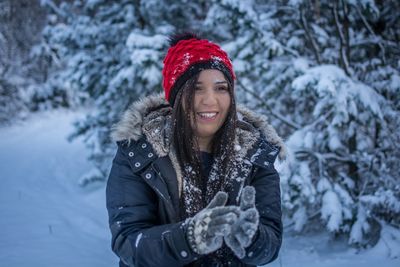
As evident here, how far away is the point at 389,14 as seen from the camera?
5.05m

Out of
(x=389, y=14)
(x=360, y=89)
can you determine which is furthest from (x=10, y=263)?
(x=389, y=14)

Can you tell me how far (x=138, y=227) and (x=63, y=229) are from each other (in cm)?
409

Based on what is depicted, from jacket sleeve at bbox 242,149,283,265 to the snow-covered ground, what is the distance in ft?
6.58

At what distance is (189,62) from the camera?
198cm

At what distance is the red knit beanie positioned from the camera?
197cm

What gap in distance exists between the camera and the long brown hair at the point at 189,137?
1947mm

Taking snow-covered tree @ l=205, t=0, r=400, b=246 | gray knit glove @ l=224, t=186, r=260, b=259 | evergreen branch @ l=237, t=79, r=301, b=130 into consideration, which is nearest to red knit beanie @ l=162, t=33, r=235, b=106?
gray knit glove @ l=224, t=186, r=260, b=259

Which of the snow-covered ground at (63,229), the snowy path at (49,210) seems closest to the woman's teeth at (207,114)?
the snow-covered ground at (63,229)

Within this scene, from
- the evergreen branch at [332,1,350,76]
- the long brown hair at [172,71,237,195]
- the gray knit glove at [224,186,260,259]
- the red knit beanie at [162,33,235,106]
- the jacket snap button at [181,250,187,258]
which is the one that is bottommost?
the jacket snap button at [181,250,187,258]

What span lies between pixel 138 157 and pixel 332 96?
2.93m

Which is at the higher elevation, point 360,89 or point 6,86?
point 6,86

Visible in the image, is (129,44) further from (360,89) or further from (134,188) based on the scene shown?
(134,188)

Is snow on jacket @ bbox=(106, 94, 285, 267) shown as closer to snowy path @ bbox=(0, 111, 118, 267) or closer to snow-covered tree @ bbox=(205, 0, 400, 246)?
snow-covered tree @ bbox=(205, 0, 400, 246)

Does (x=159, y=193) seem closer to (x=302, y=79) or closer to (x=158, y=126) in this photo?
(x=158, y=126)
